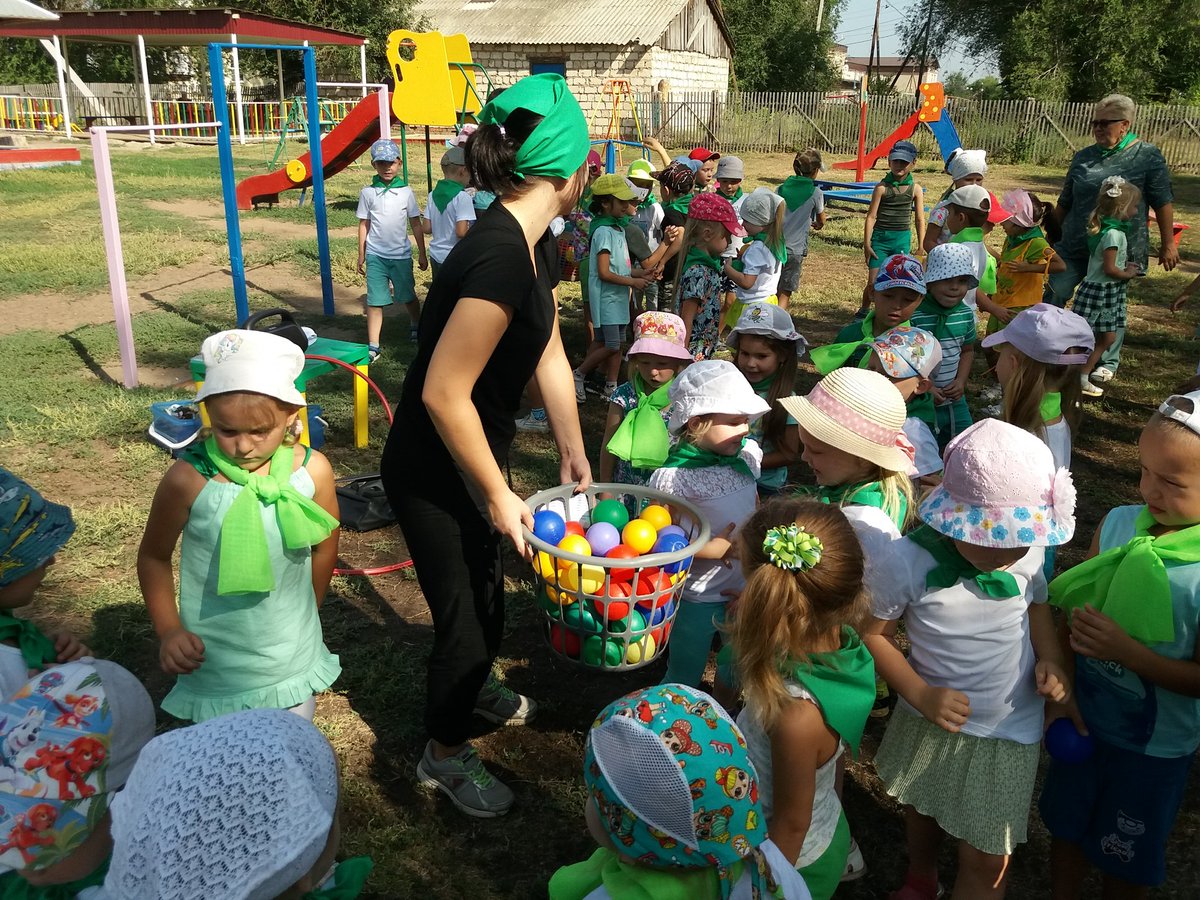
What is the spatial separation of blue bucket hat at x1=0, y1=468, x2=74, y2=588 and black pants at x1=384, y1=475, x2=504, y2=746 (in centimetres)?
86

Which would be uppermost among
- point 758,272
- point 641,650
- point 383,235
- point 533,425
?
point 383,235

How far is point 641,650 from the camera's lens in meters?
2.61

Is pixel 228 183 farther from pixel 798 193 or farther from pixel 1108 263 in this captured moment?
pixel 1108 263

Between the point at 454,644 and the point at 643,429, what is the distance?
103 centimetres

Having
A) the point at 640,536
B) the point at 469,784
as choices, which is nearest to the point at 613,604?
the point at 640,536

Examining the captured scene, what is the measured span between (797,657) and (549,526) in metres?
1.06

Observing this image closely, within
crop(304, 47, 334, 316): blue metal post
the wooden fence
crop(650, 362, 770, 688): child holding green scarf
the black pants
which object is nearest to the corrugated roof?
the wooden fence

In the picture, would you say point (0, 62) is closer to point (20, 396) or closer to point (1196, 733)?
point (20, 396)

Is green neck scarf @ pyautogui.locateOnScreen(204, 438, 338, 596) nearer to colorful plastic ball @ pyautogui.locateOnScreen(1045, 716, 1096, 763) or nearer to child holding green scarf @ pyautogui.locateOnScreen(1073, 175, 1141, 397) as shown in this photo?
colorful plastic ball @ pyautogui.locateOnScreen(1045, 716, 1096, 763)

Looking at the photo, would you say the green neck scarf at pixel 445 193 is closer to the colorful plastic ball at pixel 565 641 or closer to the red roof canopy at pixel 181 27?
the colorful plastic ball at pixel 565 641

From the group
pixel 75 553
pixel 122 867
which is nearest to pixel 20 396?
pixel 75 553

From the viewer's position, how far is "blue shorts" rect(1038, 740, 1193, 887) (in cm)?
219

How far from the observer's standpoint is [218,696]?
2.37m

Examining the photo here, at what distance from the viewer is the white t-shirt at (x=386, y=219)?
24.8ft
